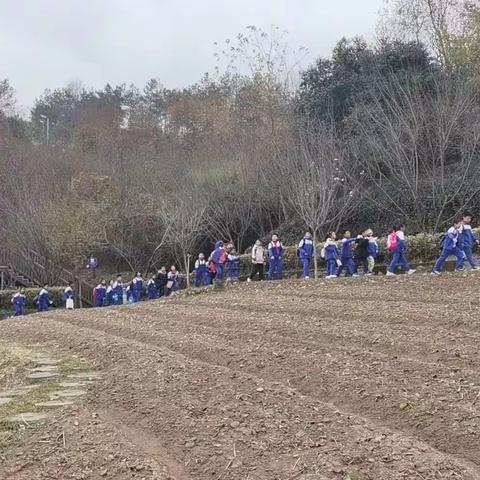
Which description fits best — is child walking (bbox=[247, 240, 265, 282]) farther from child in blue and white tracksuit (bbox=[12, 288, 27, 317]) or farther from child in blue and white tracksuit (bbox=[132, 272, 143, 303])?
child in blue and white tracksuit (bbox=[12, 288, 27, 317])

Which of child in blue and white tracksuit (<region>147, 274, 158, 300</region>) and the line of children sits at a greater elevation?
the line of children

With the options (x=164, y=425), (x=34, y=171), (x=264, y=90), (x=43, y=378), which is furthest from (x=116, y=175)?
(x=164, y=425)

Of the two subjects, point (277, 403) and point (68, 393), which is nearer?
point (277, 403)

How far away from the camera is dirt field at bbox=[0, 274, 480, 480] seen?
15.1 feet

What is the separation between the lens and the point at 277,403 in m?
5.80

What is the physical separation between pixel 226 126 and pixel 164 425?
29.1 m

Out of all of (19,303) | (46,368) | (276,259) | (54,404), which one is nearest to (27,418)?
(54,404)

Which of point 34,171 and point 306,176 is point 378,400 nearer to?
point 306,176

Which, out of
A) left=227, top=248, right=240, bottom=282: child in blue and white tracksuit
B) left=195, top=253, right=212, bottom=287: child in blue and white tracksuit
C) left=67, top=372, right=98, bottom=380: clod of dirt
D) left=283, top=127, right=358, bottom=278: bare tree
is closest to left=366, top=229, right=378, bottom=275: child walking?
left=283, top=127, right=358, bottom=278: bare tree

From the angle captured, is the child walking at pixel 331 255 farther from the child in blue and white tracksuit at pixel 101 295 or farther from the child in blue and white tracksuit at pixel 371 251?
the child in blue and white tracksuit at pixel 101 295

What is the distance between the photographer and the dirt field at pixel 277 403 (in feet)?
15.1

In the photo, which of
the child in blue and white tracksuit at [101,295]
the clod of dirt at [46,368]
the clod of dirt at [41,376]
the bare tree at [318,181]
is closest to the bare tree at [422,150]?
the bare tree at [318,181]

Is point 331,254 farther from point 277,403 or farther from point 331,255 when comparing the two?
point 277,403

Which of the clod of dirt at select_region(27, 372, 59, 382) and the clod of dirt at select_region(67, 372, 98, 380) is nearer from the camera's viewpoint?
the clod of dirt at select_region(67, 372, 98, 380)
